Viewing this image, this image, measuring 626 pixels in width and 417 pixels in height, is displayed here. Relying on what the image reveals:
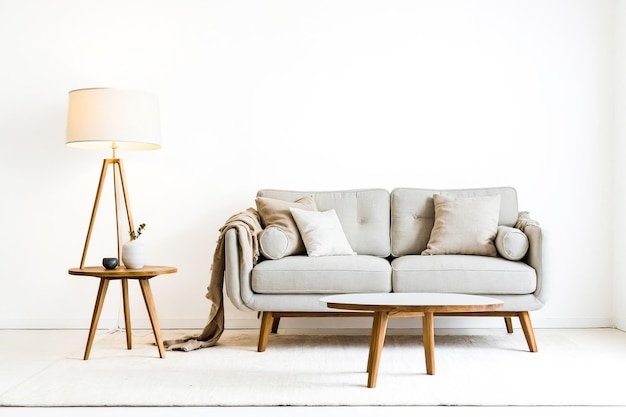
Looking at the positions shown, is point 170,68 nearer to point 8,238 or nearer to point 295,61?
point 295,61

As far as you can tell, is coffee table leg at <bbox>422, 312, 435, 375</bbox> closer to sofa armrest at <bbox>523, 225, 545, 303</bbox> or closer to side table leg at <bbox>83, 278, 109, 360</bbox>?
sofa armrest at <bbox>523, 225, 545, 303</bbox>

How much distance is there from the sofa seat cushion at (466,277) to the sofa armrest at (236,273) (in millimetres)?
830

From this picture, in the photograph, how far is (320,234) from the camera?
4387 mm

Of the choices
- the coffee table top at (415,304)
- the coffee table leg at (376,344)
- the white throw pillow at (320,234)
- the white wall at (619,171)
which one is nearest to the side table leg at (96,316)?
the white throw pillow at (320,234)

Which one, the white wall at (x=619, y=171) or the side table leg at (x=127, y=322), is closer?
the side table leg at (x=127, y=322)

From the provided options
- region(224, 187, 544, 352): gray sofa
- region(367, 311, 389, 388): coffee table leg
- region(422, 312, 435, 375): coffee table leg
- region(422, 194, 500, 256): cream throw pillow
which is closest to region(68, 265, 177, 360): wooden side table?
region(224, 187, 544, 352): gray sofa

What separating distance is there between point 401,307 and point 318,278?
104cm

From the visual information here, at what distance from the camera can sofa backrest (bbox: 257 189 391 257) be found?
4.65m

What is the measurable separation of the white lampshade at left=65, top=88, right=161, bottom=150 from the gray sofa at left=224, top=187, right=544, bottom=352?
85 cm

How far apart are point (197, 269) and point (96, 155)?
3.51 ft

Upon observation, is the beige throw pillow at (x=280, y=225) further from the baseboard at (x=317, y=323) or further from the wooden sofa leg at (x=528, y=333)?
the wooden sofa leg at (x=528, y=333)

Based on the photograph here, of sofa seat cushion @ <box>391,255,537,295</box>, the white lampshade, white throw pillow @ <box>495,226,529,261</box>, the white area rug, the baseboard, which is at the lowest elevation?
the baseboard

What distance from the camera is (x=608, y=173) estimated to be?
5031 millimetres

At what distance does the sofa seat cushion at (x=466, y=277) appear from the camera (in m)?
4.03
